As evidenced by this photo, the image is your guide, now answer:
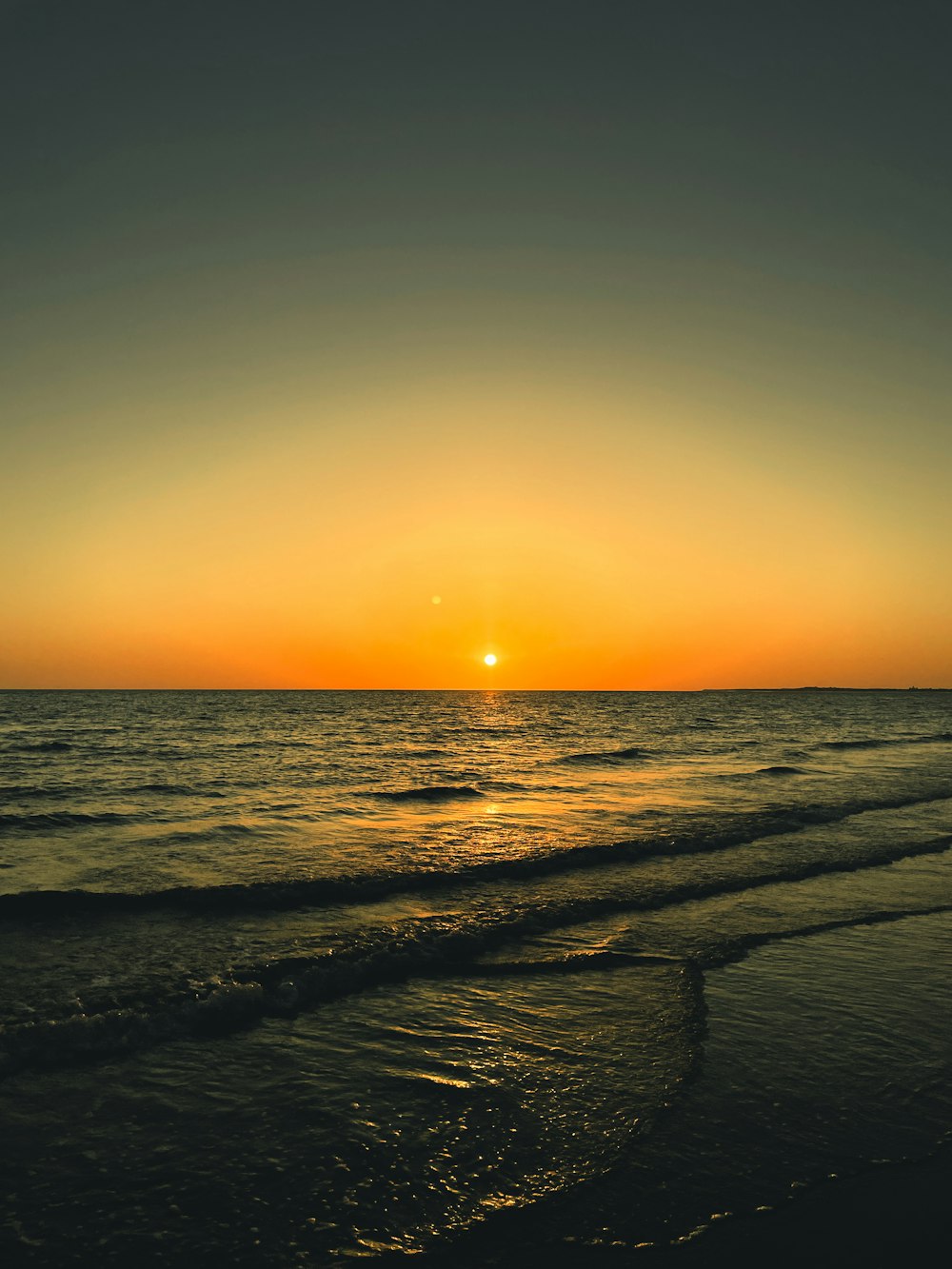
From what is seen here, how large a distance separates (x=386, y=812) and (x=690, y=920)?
470 inches

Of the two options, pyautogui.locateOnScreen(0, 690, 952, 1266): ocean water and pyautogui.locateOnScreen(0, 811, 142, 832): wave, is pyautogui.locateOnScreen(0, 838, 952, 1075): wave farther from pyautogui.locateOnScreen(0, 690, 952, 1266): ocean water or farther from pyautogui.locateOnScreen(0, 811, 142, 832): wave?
pyautogui.locateOnScreen(0, 811, 142, 832): wave

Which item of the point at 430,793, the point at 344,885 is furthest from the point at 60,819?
the point at 430,793

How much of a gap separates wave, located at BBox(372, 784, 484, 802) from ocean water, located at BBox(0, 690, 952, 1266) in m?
6.59

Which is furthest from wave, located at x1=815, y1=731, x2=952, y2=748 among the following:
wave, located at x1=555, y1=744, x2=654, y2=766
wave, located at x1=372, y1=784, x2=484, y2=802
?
wave, located at x1=372, y1=784, x2=484, y2=802

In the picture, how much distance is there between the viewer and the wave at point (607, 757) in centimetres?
3844

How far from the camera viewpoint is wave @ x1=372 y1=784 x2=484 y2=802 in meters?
25.6

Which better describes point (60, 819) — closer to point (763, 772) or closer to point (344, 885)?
point (344, 885)

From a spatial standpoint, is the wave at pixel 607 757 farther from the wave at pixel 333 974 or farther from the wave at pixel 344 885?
the wave at pixel 333 974

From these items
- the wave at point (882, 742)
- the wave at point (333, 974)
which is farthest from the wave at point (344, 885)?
the wave at point (882, 742)

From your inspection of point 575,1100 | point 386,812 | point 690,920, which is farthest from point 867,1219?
point 386,812

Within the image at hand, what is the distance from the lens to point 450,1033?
775 centimetres

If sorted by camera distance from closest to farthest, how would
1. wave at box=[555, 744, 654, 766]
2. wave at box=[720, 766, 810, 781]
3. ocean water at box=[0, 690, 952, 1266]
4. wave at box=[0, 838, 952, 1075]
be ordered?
ocean water at box=[0, 690, 952, 1266] → wave at box=[0, 838, 952, 1075] → wave at box=[720, 766, 810, 781] → wave at box=[555, 744, 654, 766]

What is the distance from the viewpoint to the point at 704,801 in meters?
24.3

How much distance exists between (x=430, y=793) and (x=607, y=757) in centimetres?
1685
